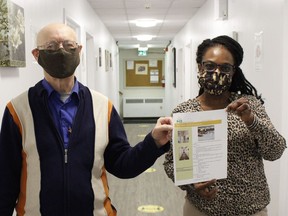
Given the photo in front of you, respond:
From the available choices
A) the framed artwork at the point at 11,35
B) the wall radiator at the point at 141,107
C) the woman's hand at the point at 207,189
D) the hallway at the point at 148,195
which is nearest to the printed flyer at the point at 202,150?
the woman's hand at the point at 207,189

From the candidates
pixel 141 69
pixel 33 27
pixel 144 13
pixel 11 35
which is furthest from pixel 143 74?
pixel 11 35

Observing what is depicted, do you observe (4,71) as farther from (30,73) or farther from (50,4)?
(50,4)

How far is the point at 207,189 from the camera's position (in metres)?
1.43

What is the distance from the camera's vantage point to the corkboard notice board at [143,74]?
1349 centimetres

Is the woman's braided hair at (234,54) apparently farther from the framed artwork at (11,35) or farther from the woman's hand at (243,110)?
the framed artwork at (11,35)

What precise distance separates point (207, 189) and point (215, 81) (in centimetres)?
43

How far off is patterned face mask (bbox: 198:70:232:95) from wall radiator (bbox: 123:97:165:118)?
11.7m

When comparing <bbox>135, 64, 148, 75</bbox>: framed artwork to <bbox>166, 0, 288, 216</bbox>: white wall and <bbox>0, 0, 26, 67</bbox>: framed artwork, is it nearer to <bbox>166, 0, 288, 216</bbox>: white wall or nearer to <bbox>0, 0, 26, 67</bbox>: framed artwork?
<bbox>166, 0, 288, 216</bbox>: white wall

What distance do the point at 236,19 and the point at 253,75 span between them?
0.85m

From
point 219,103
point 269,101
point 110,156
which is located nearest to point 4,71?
point 110,156

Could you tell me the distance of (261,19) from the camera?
290 cm

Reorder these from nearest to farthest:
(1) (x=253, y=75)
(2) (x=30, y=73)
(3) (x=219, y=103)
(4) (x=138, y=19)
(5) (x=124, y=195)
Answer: (3) (x=219, y=103), (2) (x=30, y=73), (1) (x=253, y=75), (5) (x=124, y=195), (4) (x=138, y=19)

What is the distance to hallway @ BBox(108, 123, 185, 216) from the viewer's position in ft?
13.1

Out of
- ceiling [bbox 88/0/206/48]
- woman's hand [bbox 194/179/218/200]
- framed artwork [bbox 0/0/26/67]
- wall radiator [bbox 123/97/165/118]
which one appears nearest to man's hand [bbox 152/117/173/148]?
woman's hand [bbox 194/179/218/200]
